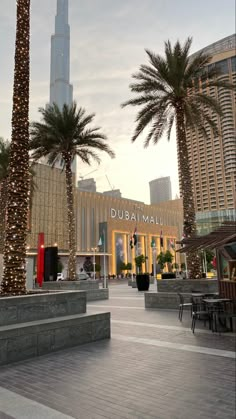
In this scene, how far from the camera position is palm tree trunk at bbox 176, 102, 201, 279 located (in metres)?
14.7

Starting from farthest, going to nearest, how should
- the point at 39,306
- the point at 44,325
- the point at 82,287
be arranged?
the point at 82,287
the point at 39,306
the point at 44,325

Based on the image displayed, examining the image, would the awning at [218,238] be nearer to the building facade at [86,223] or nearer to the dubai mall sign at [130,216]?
the building facade at [86,223]

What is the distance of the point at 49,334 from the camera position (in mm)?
6828

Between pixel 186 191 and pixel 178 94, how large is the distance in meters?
5.42

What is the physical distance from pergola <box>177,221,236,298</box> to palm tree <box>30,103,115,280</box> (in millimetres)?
10963

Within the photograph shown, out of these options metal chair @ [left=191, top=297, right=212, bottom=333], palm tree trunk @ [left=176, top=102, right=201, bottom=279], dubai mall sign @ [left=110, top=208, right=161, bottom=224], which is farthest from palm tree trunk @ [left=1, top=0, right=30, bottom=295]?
dubai mall sign @ [left=110, top=208, right=161, bottom=224]

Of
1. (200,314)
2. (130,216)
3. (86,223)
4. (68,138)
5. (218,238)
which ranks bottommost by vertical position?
(200,314)

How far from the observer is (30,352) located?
6.39m

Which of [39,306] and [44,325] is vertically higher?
[39,306]

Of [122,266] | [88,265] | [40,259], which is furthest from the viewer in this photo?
[122,266]

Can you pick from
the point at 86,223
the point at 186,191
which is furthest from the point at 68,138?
the point at 86,223

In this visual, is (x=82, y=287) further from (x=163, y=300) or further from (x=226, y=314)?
(x=226, y=314)

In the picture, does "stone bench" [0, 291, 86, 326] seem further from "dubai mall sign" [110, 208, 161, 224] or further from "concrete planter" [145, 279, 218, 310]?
"dubai mall sign" [110, 208, 161, 224]

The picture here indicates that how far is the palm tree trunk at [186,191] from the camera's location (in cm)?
1469
